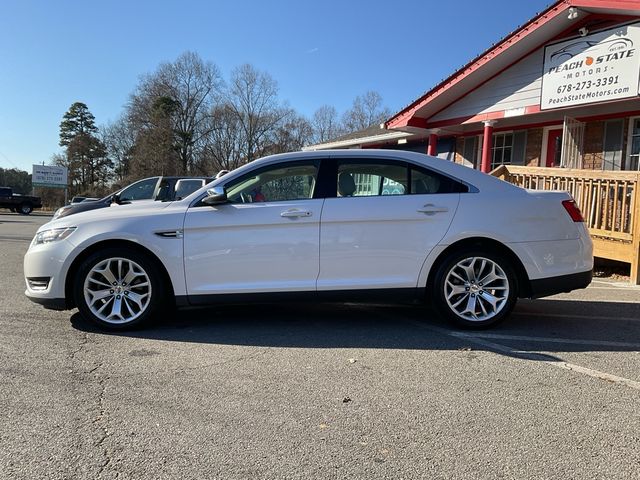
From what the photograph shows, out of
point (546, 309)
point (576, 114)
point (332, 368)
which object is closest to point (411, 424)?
point (332, 368)

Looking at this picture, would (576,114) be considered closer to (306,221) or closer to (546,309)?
(546,309)

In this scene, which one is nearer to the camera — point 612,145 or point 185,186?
point 185,186

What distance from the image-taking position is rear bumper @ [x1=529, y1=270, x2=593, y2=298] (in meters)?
4.80

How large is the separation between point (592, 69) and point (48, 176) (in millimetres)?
48103

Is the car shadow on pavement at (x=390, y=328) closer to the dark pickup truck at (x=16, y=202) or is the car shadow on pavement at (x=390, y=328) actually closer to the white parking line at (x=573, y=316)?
the white parking line at (x=573, y=316)

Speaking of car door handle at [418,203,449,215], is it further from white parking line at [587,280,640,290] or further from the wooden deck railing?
the wooden deck railing

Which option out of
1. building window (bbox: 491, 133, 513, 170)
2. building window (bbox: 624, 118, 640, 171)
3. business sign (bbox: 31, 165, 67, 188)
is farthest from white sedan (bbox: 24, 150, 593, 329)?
business sign (bbox: 31, 165, 67, 188)

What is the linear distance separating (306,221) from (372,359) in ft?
4.51

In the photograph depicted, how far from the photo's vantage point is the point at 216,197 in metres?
4.63

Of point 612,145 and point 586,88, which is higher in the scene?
point 586,88

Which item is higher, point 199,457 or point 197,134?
point 197,134

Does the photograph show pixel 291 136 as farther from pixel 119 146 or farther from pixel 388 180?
pixel 388 180

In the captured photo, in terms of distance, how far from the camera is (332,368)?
3828 millimetres

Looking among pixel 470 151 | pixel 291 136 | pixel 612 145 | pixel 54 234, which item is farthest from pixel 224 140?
pixel 54 234
